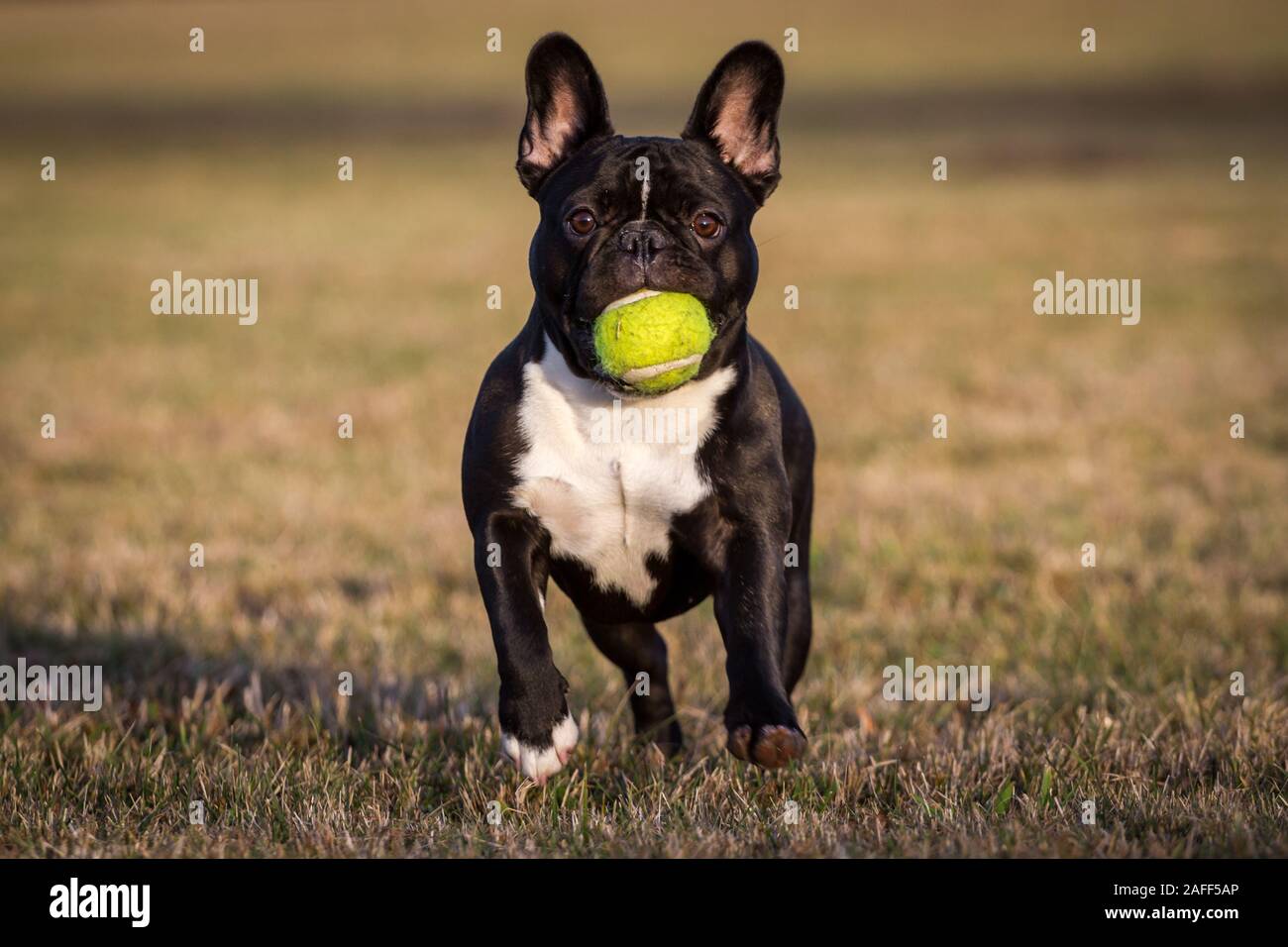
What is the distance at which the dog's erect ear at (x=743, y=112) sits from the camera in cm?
477

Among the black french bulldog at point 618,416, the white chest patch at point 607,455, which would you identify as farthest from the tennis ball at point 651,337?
the white chest patch at point 607,455

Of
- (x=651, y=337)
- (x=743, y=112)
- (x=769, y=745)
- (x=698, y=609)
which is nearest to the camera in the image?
(x=769, y=745)

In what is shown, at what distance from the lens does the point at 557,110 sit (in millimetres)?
4816

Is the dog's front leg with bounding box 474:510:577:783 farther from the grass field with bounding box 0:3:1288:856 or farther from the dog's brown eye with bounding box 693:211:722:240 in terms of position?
the dog's brown eye with bounding box 693:211:722:240

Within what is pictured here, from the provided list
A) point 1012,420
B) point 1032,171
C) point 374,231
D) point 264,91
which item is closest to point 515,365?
point 1012,420

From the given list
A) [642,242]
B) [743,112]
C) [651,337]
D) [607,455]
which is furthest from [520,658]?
[743,112]

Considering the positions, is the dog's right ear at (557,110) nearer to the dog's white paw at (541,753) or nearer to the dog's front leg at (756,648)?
the dog's front leg at (756,648)

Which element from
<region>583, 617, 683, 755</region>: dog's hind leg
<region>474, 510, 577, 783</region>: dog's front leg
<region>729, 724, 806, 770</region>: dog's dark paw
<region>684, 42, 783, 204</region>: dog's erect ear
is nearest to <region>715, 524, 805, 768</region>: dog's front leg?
<region>729, 724, 806, 770</region>: dog's dark paw

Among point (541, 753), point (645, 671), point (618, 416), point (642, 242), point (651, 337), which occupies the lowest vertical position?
point (541, 753)

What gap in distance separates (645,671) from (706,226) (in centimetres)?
167

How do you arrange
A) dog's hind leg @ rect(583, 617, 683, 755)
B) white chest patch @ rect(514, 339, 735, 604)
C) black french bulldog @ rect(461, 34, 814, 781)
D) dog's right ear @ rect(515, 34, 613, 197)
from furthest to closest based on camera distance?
dog's hind leg @ rect(583, 617, 683, 755)
dog's right ear @ rect(515, 34, 613, 197)
white chest patch @ rect(514, 339, 735, 604)
black french bulldog @ rect(461, 34, 814, 781)

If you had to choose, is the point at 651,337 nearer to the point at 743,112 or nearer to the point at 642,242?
the point at 642,242

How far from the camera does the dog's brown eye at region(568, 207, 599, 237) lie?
4.46 m

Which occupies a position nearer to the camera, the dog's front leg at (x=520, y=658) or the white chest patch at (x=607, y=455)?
the dog's front leg at (x=520, y=658)
